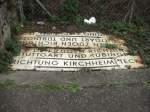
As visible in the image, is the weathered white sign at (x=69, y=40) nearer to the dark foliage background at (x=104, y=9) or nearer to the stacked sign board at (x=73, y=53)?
the stacked sign board at (x=73, y=53)

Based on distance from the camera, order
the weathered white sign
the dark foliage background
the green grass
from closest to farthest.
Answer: the green grass, the weathered white sign, the dark foliage background

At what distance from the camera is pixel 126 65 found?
4.50 metres

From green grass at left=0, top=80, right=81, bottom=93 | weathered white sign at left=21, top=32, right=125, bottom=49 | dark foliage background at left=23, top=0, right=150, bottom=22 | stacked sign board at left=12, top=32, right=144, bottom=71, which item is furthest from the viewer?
dark foliage background at left=23, top=0, right=150, bottom=22

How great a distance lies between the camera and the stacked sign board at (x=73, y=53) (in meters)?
4.47

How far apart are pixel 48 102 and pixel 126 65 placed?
1141mm

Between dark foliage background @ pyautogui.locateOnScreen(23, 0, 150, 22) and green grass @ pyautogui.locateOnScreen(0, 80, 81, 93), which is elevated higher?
dark foliage background @ pyautogui.locateOnScreen(23, 0, 150, 22)

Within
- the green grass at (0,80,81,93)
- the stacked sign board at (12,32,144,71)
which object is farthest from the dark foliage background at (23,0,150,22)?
the green grass at (0,80,81,93)

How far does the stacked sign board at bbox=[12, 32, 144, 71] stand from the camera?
176 inches

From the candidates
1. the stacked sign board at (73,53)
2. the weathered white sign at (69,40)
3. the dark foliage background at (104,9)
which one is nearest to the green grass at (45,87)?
the stacked sign board at (73,53)

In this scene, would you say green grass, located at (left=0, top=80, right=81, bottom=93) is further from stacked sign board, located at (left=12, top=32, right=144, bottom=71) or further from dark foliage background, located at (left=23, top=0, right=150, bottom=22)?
dark foliage background, located at (left=23, top=0, right=150, bottom=22)

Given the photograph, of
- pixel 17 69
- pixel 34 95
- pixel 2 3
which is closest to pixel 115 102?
pixel 34 95

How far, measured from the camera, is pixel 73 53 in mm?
4789

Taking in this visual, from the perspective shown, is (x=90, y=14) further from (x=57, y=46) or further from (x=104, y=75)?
(x=104, y=75)

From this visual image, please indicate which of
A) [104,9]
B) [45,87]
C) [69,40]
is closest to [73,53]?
[69,40]
